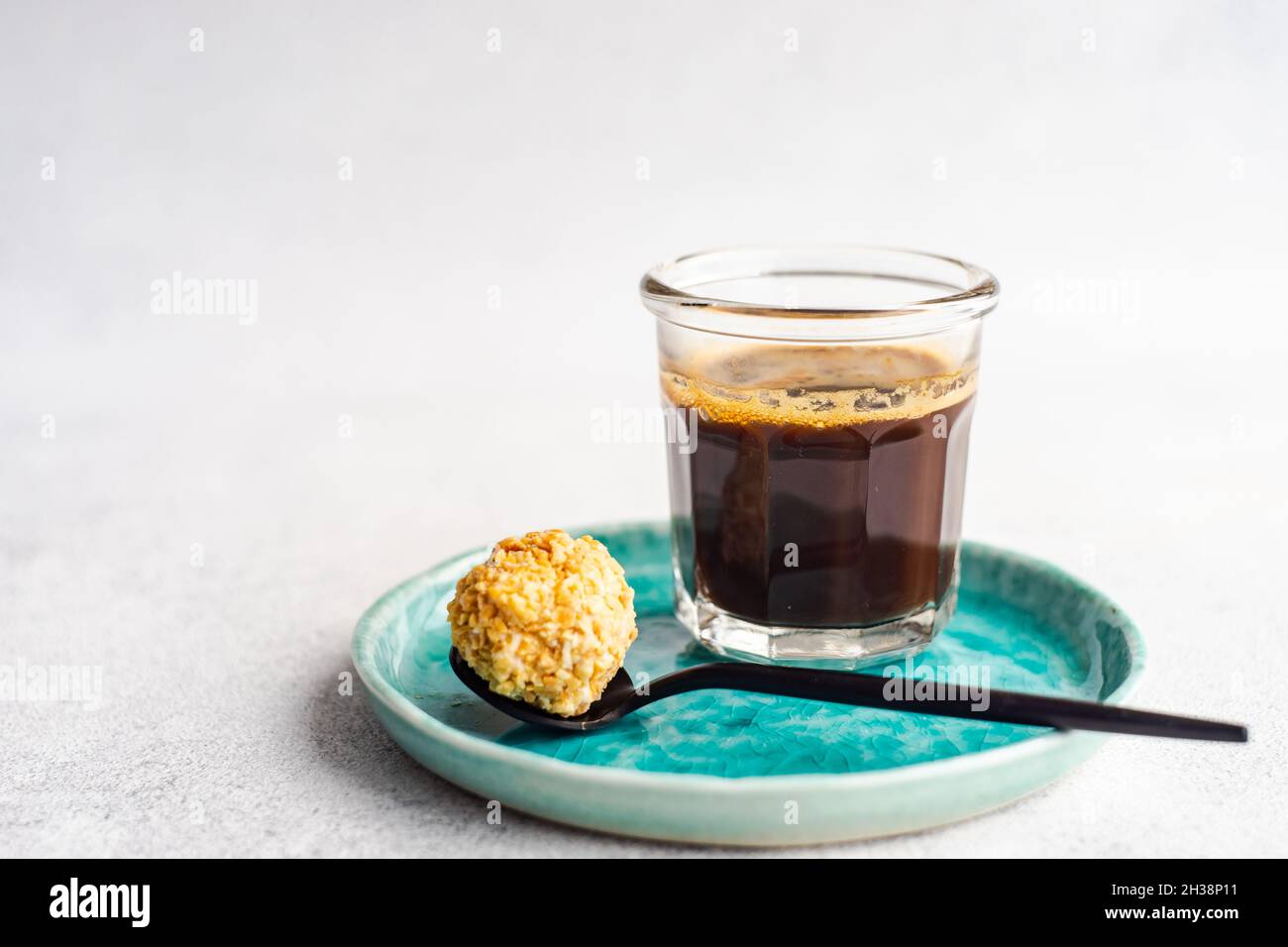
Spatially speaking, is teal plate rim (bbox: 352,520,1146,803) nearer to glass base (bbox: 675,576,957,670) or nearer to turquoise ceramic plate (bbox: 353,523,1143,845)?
turquoise ceramic plate (bbox: 353,523,1143,845)

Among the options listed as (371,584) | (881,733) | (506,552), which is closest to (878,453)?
A: (881,733)

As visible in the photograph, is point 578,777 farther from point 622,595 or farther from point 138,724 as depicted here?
point 138,724

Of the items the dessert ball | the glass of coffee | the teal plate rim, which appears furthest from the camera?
the glass of coffee

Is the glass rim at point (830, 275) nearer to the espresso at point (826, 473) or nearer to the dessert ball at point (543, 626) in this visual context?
the espresso at point (826, 473)

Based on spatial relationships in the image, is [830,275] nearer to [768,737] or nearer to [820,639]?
[820,639]

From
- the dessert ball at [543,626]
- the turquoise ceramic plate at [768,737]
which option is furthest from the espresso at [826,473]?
the dessert ball at [543,626]

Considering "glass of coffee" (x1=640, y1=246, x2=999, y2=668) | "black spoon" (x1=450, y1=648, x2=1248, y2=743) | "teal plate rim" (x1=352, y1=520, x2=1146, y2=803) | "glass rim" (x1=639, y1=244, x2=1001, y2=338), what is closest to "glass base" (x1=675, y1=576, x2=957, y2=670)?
"glass of coffee" (x1=640, y1=246, x2=999, y2=668)

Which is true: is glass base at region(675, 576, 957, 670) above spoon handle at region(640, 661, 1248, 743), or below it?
below
